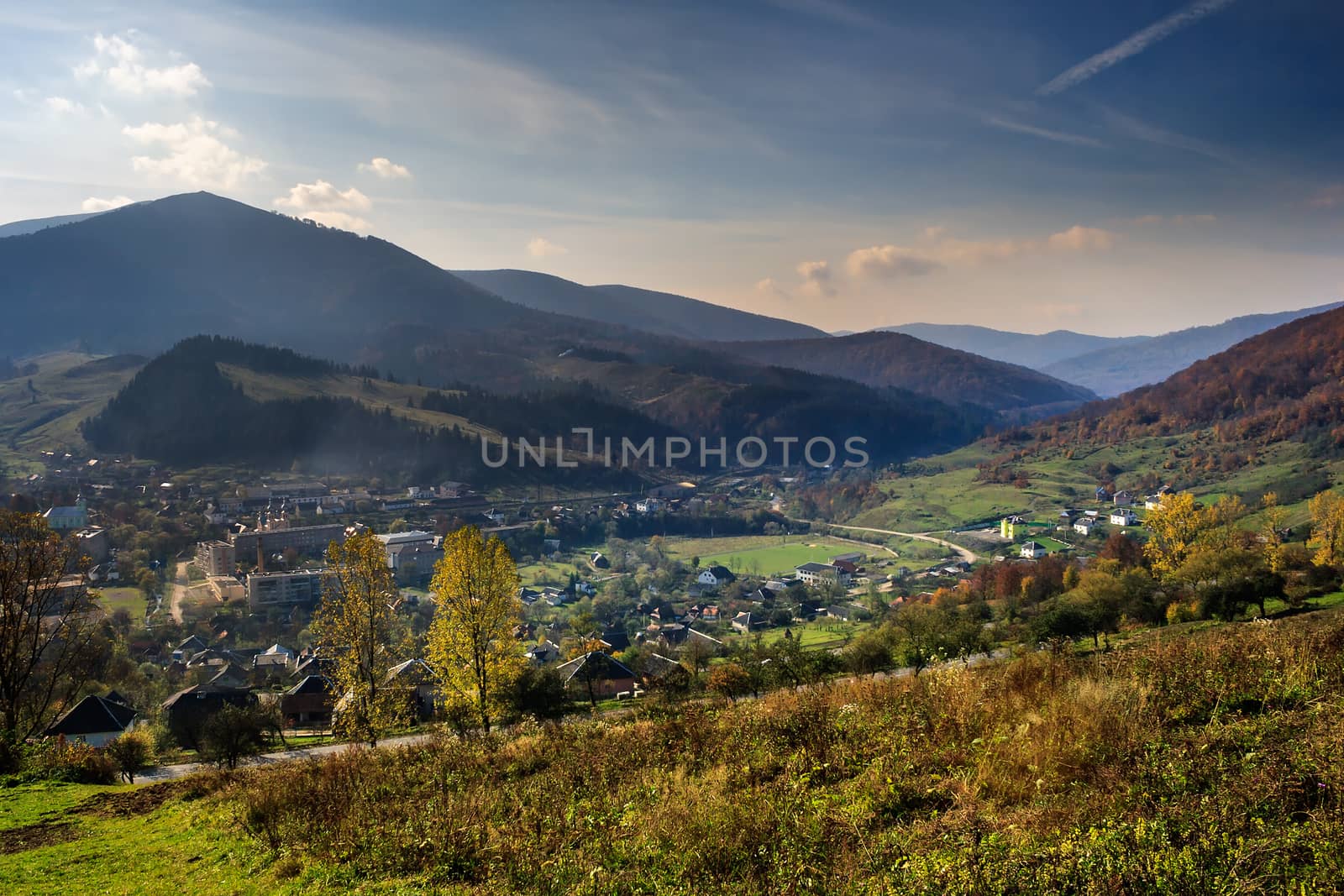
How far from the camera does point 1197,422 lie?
96.1m

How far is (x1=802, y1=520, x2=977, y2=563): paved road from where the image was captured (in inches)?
2496

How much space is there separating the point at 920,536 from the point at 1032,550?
21.9 meters

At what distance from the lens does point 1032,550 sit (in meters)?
54.9

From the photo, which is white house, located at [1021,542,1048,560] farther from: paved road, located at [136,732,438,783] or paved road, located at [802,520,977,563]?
paved road, located at [136,732,438,783]

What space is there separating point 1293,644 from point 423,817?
305 inches

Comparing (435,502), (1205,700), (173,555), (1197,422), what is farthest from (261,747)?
(1197,422)

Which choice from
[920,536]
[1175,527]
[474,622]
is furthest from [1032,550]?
[474,622]

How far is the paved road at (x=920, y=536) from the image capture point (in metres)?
63.4

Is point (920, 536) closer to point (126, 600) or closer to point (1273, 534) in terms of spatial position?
point (1273, 534)

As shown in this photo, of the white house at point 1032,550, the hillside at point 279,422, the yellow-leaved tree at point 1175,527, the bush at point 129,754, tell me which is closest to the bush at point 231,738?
the bush at point 129,754

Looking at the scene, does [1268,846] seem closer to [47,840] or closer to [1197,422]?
[47,840]

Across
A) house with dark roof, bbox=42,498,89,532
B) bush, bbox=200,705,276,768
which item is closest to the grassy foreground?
bush, bbox=200,705,276,768

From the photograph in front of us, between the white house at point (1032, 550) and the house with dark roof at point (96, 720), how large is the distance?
171 ft

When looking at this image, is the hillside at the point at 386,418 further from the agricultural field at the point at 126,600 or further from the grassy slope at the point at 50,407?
the agricultural field at the point at 126,600
